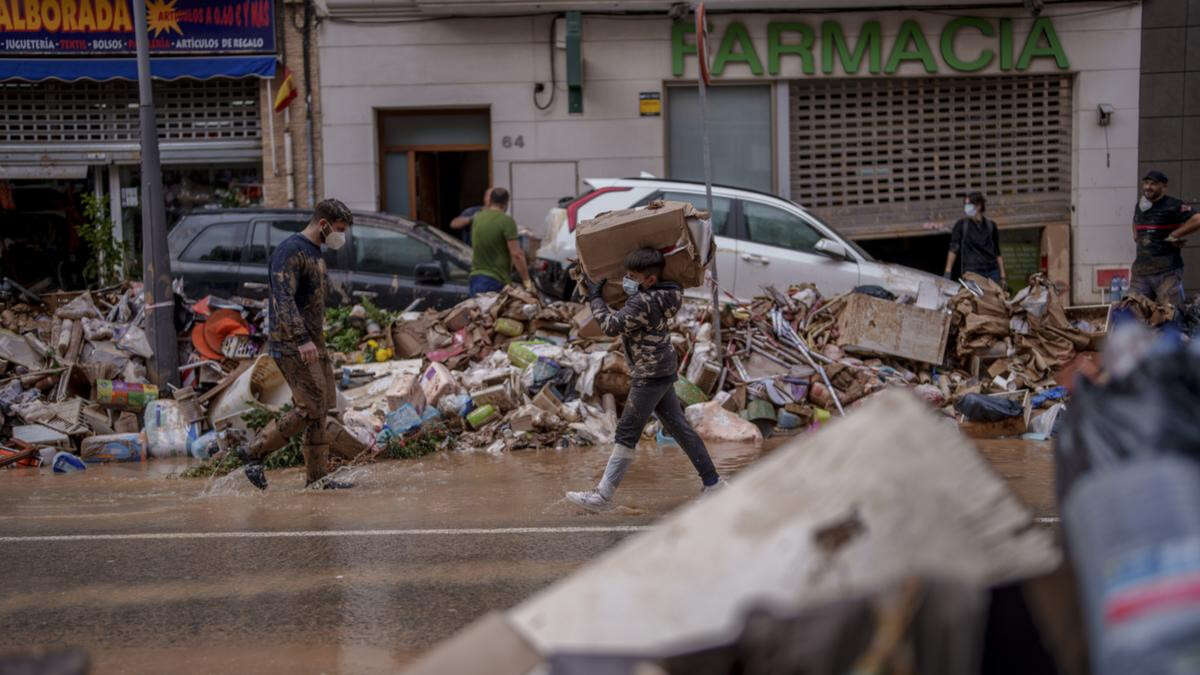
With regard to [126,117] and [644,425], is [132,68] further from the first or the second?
[644,425]

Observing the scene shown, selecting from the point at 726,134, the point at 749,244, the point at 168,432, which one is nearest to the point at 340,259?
the point at 168,432

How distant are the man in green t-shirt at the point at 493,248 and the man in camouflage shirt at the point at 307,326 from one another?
13.6 ft

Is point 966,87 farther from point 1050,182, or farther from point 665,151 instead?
point 665,151

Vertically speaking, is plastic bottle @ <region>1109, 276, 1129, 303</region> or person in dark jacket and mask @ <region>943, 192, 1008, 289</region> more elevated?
person in dark jacket and mask @ <region>943, 192, 1008, 289</region>

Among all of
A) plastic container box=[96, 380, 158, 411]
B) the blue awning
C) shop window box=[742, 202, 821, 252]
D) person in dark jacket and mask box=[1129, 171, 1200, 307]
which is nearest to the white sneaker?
plastic container box=[96, 380, 158, 411]

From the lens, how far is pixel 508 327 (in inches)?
472

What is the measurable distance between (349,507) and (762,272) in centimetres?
638

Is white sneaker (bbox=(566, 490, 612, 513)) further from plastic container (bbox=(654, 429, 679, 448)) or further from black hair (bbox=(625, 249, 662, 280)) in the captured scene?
plastic container (bbox=(654, 429, 679, 448))

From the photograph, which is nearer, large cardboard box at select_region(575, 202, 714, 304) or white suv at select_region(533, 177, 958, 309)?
large cardboard box at select_region(575, 202, 714, 304)

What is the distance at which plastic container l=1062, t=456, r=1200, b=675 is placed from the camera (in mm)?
1744

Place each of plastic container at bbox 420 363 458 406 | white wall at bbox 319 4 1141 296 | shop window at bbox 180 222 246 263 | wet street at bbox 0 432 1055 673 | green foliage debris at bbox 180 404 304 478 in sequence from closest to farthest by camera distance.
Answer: wet street at bbox 0 432 1055 673, green foliage debris at bbox 180 404 304 478, plastic container at bbox 420 363 458 406, shop window at bbox 180 222 246 263, white wall at bbox 319 4 1141 296

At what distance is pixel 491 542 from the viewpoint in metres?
6.64

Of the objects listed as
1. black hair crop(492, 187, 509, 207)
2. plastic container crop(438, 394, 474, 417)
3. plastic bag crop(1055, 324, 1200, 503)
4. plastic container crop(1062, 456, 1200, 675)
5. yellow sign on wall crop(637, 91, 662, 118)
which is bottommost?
plastic container crop(438, 394, 474, 417)

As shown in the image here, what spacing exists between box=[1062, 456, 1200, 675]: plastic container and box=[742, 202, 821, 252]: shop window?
11116mm
